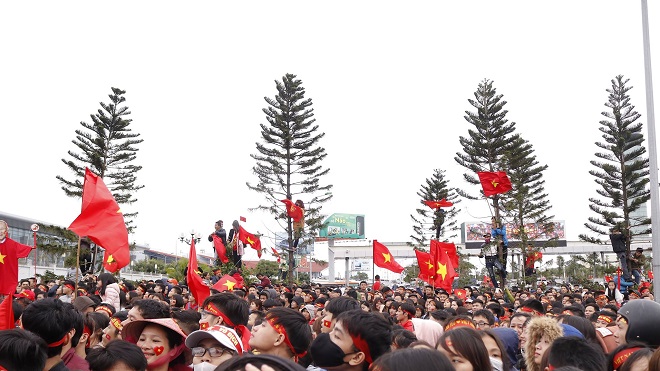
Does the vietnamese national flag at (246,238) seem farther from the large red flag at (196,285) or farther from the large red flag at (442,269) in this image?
the large red flag at (196,285)

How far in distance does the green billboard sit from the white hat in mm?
59154

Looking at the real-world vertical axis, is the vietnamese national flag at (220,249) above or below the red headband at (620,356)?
above

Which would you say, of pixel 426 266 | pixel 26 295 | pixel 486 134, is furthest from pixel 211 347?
pixel 486 134

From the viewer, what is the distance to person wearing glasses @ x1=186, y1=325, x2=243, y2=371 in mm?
3414

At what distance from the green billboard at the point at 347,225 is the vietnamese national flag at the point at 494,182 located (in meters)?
46.1

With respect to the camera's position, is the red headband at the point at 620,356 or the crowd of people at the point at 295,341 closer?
the crowd of people at the point at 295,341

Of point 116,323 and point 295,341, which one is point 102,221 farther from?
point 295,341

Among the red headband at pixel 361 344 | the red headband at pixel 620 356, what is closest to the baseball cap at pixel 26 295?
the red headband at pixel 361 344

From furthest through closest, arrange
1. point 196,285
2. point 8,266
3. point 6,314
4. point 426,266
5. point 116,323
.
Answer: point 426,266 → point 8,266 → point 196,285 → point 116,323 → point 6,314

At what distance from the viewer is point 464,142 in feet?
84.1

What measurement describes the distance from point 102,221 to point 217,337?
4284 millimetres

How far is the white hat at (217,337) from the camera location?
3410 millimetres

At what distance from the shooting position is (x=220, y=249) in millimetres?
17219

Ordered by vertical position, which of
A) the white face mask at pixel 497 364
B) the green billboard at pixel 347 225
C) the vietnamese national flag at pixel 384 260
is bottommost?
the white face mask at pixel 497 364
